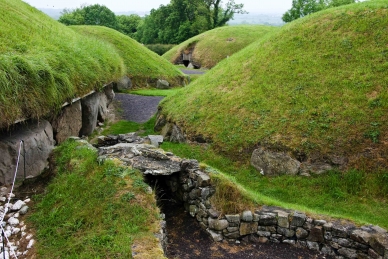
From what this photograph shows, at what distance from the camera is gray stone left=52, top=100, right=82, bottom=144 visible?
10.7 metres

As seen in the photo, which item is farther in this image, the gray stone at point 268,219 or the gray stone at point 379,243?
the gray stone at point 268,219

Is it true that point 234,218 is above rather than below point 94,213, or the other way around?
below

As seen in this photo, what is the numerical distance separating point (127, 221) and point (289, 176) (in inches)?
220

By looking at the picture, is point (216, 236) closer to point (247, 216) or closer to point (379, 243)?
point (247, 216)

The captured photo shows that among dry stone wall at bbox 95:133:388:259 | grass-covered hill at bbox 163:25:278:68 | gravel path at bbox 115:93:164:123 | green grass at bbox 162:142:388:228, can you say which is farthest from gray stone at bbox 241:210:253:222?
grass-covered hill at bbox 163:25:278:68

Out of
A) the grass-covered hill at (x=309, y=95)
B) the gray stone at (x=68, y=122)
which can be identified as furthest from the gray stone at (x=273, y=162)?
the gray stone at (x=68, y=122)

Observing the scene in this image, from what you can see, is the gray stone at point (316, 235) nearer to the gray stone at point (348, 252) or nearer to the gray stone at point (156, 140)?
the gray stone at point (348, 252)

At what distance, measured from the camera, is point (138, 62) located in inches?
1089

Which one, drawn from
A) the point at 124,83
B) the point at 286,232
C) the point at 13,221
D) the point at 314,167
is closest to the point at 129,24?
the point at 124,83

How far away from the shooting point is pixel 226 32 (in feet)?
153

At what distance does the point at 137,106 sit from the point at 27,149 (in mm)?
12394

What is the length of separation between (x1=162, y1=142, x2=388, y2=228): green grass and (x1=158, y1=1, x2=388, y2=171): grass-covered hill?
565 mm

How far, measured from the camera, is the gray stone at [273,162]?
10.7 metres

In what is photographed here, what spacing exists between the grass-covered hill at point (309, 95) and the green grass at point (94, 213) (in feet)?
16.0
